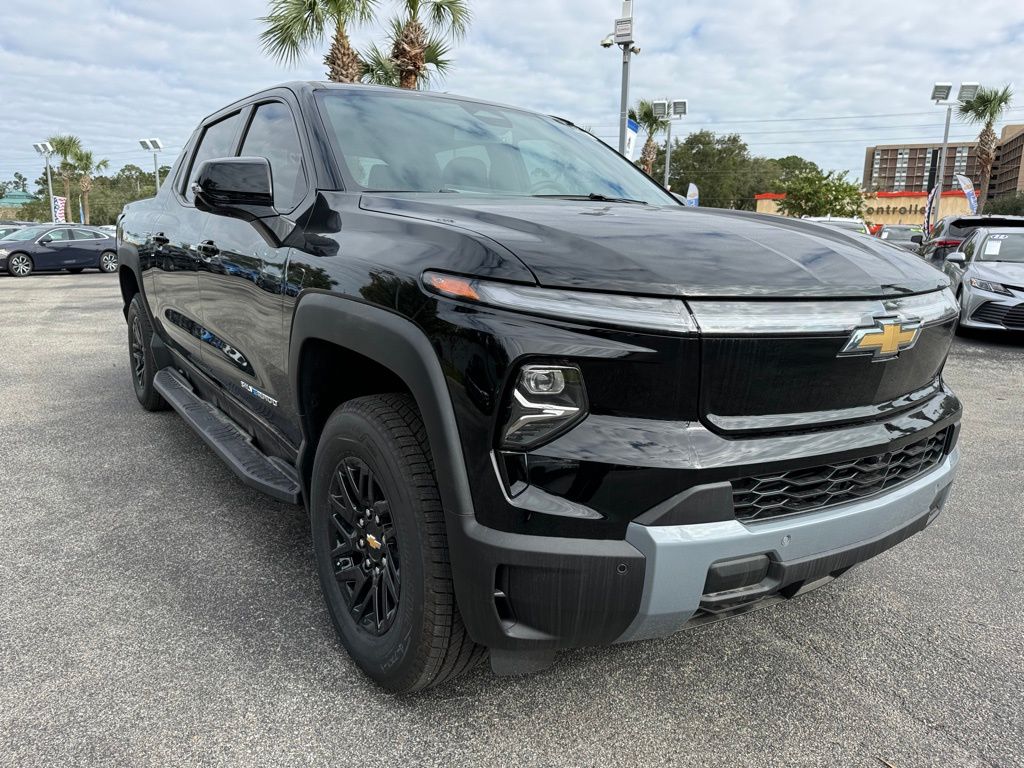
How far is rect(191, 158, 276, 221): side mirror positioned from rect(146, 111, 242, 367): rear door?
Answer: 0.76 metres

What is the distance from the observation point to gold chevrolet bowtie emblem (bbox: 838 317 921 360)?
1756mm

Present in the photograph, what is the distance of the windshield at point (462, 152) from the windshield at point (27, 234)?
20.9m

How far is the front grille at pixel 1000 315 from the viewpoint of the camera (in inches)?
334

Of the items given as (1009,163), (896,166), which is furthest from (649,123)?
(896,166)

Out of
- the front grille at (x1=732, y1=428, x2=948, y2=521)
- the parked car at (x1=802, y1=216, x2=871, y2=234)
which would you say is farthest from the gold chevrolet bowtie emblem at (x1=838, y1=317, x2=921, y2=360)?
the parked car at (x1=802, y1=216, x2=871, y2=234)

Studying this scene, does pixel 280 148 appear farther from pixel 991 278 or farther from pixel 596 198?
pixel 991 278

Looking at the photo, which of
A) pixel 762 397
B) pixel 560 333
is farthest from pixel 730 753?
pixel 560 333

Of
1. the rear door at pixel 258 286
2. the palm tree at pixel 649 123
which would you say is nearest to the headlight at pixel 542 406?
the rear door at pixel 258 286

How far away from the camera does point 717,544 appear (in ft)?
5.22

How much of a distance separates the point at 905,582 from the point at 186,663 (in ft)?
8.25

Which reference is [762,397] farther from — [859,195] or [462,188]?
[859,195]

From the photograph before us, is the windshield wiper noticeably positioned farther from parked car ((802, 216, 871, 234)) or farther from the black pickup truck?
parked car ((802, 216, 871, 234))

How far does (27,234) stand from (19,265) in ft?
2.81

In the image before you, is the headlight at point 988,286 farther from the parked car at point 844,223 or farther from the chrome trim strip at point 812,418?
the chrome trim strip at point 812,418
